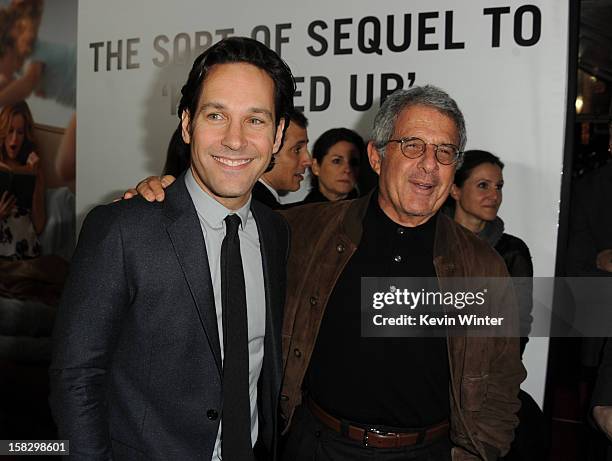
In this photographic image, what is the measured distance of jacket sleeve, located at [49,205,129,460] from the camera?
1.23m

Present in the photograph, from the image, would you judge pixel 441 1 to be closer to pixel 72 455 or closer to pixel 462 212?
pixel 462 212

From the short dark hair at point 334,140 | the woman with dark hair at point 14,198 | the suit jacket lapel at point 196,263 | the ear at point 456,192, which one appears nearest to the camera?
the suit jacket lapel at point 196,263

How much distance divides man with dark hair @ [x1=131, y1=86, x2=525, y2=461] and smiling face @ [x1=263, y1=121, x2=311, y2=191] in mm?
954

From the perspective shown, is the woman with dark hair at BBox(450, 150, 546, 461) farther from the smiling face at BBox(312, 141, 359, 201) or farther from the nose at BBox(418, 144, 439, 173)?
the nose at BBox(418, 144, 439, 173)

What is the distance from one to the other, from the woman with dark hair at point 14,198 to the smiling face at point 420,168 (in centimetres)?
242

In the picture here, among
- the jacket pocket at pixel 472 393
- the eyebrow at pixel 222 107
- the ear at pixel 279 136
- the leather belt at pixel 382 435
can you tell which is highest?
the eyebrow at pixel 222 107

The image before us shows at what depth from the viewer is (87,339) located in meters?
1.23

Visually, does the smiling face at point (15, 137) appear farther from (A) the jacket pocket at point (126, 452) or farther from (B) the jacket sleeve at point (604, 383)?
(B) the jacket sleeve at point (604, 383)

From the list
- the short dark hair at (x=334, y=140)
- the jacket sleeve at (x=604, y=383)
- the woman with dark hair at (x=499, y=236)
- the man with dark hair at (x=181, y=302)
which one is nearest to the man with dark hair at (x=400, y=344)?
the jacket sleeve at (x=604, y=383)

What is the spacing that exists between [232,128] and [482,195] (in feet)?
4.56

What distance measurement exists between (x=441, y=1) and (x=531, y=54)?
1.40ft

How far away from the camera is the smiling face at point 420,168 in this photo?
1669 mm

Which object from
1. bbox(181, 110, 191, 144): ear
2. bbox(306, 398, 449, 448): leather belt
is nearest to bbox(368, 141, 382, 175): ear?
bbox(181, 110, 191, 144): ear

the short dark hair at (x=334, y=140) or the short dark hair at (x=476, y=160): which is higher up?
the short dark hair at (x=334, y=140)
